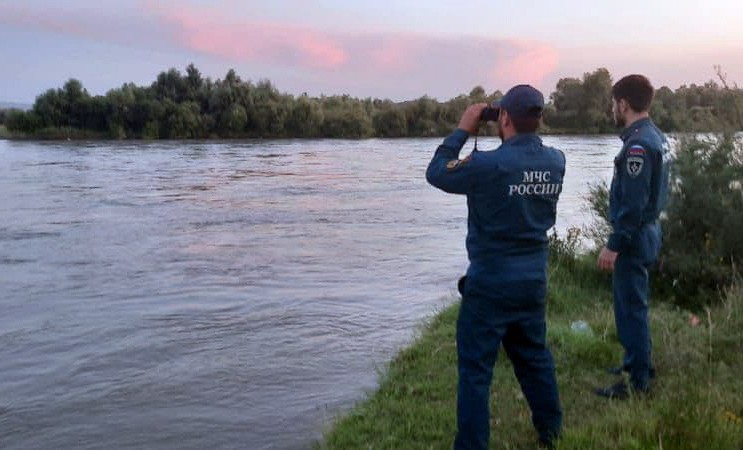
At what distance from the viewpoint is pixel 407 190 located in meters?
27.0

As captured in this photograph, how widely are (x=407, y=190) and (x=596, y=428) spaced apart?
74.0 ft

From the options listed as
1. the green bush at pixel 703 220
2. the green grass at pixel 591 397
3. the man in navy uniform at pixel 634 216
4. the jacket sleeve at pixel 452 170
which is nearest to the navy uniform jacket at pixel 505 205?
the jacket sleeve at pixel 452 170

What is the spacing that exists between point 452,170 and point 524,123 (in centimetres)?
48

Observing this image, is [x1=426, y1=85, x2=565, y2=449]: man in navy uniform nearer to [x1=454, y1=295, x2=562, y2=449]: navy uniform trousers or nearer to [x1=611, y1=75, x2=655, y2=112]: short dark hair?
[x1=454, y1=295, x2=562, y2=449]: navy uniform trousers

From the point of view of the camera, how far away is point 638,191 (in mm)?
5293

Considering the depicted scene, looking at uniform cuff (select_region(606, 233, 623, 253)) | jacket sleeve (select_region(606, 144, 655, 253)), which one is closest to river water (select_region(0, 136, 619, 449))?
uniform cuff (select_region(606, 233, 623, 253))

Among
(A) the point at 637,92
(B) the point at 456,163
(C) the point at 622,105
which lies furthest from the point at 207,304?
(B) the point at 456,163

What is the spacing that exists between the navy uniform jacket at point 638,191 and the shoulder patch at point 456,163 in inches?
60.0

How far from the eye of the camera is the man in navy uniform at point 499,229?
437 centimetres

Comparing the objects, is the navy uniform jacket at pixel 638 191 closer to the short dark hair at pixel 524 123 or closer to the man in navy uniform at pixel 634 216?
the man in navy uniform at pixel 634 216

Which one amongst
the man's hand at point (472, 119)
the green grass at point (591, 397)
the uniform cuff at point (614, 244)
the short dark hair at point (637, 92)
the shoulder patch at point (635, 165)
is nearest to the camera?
the green grass at point (591, 397)

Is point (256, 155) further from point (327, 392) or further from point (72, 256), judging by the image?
point (327, 392)

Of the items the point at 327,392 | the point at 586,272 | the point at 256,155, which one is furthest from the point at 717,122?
the point at 256,155

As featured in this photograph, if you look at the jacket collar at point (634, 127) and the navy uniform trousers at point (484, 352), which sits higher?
the jacket collar at point (634, 127)
